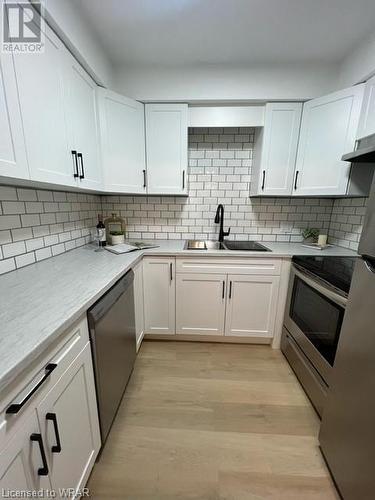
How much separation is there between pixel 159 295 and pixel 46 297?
44.0 inches

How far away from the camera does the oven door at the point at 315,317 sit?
1.23 m

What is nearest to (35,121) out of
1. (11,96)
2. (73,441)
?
(11,96)

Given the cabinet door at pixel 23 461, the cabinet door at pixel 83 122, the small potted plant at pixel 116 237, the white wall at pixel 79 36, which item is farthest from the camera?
the small potted plant at pixel 116 237

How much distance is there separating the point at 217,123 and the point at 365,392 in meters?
2.14

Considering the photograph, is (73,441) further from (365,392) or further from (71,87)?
(71,87)

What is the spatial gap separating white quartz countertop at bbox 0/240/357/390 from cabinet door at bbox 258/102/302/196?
1.45m

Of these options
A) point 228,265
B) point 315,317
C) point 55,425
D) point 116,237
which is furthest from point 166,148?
point 55,425

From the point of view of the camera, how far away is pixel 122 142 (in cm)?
185

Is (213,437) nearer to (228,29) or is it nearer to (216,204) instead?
(216,204)

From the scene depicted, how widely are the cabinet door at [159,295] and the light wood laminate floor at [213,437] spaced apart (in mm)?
300

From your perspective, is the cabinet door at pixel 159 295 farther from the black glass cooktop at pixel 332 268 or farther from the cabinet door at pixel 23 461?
the cabinet door at pixel 23 461

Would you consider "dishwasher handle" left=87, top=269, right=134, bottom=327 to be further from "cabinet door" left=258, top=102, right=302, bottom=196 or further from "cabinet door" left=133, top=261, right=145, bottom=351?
"cabinet door" left=258, top=102, right=302, bottom=196

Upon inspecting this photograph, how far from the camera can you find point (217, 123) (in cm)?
193

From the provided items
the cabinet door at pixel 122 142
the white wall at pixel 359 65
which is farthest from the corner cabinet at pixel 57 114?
the white wall at pixel 359 65
